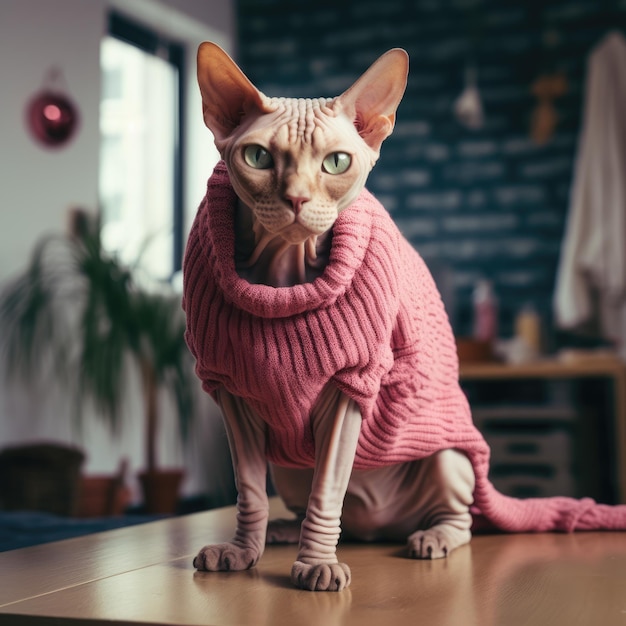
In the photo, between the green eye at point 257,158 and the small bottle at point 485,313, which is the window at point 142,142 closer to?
the small bottle at point 485,313

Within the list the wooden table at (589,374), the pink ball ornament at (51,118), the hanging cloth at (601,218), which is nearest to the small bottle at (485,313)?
the hanging cloth at (601,218)

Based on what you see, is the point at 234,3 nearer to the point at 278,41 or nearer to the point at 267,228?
the point at 278,41

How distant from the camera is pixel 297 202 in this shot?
84 centimetres

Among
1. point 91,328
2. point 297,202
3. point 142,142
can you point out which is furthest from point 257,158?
point 142,142

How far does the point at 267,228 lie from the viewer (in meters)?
0.87

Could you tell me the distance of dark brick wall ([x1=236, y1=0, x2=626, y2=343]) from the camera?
4.18 metres

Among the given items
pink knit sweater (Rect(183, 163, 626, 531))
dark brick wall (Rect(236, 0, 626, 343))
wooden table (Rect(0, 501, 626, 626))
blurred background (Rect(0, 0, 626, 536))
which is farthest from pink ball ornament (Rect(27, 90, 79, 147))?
pink knit sweater (Rect(183, 163, 626, 531))

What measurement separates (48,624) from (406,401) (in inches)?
17.9

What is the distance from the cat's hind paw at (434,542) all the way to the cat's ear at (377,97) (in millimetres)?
479

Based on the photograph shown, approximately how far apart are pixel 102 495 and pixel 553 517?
7.56 ft

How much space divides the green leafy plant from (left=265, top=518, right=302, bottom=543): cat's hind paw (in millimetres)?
2023

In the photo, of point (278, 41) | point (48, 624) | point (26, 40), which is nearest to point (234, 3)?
point (278, 41)

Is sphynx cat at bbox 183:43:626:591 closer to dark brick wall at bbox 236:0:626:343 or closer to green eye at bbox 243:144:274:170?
green eye at bbox 243:144:274:170

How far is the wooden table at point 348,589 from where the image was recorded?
0.80 metres
